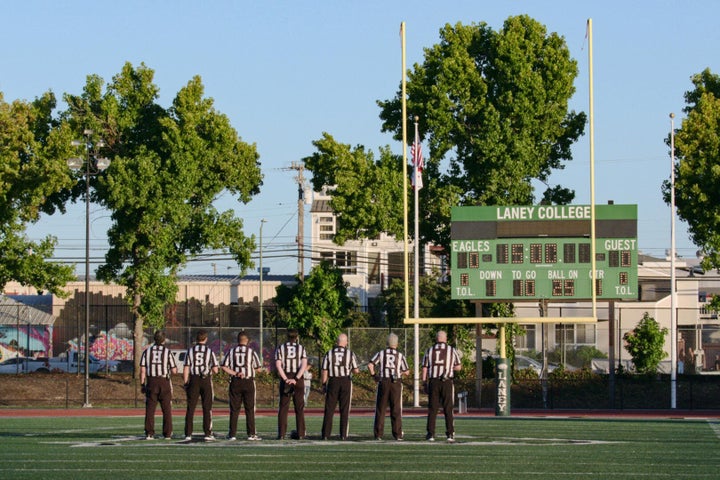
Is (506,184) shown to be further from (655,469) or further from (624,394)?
(655,469)

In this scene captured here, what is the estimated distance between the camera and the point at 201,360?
1789cm

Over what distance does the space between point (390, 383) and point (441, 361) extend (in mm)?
811

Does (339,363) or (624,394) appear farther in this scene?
(624,394)

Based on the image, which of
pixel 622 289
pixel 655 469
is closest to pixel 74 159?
pixel 622 289

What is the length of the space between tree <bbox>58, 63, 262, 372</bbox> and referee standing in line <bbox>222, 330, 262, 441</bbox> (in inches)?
907

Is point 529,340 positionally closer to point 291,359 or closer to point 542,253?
point 542,253

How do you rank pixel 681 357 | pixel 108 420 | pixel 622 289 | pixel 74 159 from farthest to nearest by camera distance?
1. pixel 681 357
2. pixel 74 159
3. pixel 622 289
4. pixel 108 420

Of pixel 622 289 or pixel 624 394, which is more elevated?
pixel 622 289

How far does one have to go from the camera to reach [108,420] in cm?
2716

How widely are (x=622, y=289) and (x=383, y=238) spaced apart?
60202 mm

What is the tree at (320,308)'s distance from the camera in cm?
4334

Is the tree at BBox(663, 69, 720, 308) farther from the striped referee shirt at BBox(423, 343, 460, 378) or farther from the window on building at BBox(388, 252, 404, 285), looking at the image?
the window on building at BBox(388, 252, 404, 285)

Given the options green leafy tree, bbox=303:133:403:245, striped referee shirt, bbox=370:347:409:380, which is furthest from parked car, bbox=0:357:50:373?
striped referee shirt, bbox=370:347:409:380

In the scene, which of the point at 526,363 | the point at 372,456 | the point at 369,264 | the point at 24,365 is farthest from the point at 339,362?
the point at 369,264
